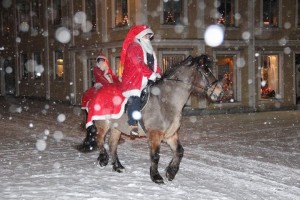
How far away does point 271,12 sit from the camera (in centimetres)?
2128

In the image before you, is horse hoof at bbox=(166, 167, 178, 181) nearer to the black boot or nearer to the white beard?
the white beard

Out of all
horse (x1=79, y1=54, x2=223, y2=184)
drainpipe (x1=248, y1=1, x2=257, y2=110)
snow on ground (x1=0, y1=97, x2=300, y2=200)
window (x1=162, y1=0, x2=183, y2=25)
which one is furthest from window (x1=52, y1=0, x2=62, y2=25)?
horse (x1=79, y1=54, x2=223, y2=184)

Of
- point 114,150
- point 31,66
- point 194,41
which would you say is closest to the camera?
point 114,150

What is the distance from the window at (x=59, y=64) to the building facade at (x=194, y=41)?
6 cm

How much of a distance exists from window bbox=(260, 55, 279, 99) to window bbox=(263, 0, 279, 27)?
68.0 inches

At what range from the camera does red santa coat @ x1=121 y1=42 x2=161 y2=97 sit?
270 inches

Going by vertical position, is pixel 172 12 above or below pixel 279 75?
above

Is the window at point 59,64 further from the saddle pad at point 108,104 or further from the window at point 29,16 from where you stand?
the saddle pad at point 108,104

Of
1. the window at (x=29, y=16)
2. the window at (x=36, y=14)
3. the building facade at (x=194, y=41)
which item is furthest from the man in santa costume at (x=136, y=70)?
the window at (x=36, y=14)

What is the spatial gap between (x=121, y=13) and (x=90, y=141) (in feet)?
40.1

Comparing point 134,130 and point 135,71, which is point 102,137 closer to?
point 134,130

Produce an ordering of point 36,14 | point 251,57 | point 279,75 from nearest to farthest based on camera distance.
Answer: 1. point 251,57
2. point 279,75
3. point 36,14

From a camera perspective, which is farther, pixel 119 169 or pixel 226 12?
pixel 226 12

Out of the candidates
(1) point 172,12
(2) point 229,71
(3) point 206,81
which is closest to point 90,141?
(3) point 206,81
